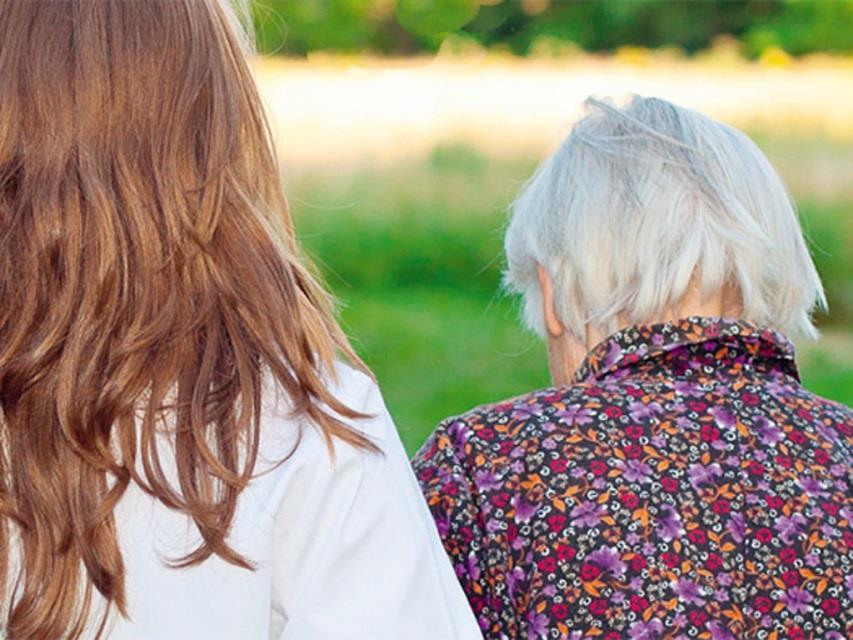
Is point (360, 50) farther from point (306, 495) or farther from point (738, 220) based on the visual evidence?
point (306, 495)

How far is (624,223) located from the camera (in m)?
2.11

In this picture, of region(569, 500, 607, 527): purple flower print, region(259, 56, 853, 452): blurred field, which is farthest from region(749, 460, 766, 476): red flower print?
region(259, 56, 853, 452): blurred field

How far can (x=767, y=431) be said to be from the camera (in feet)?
6.35

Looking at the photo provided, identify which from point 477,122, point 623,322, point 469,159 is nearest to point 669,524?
point 623,322

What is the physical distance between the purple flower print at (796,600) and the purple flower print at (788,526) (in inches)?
2.5

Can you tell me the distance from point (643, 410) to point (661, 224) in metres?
0.32

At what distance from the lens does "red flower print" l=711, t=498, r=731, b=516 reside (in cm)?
186

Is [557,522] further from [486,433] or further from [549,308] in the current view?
[549,308]

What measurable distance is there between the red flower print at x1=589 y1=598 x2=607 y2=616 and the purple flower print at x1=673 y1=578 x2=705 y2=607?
9 cm

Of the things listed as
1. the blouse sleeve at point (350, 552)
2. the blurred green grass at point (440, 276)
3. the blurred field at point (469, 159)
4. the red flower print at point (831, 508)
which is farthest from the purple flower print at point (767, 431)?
the blurred green grass at point (440, 276)

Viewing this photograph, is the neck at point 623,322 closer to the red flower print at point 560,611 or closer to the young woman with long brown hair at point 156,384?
the red flower print at point 560,611

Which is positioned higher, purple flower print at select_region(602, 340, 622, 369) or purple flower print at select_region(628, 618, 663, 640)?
purple flower print at select_region(602, 340, 622, 369)

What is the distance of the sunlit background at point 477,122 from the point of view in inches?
300

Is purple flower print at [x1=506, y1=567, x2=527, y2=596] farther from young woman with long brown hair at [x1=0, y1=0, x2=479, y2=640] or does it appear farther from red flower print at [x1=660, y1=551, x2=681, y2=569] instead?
young woman with long brown hair at [x1=0, y1=0, x2=479, y2=640]
